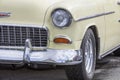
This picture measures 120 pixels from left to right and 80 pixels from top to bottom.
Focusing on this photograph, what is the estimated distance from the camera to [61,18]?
233 inches

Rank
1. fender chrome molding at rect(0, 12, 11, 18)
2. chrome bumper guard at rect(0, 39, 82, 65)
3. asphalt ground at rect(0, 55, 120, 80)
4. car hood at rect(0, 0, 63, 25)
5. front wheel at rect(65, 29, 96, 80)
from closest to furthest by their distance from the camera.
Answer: chrome bumper guard at rect(0, 39, 82, 65), car hood at rect(0, 0, 63, 25), fender chrome molding at rect(0, 12, 11, 18), front wheel at rect(65, 29, 96, 80), asphalt ground at rect(0, 55, 120, 80)

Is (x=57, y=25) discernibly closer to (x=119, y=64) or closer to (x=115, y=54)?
(x=119, y=64)

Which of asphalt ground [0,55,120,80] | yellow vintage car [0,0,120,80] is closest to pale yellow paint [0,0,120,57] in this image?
yellow vintage car [0,0,120,80]

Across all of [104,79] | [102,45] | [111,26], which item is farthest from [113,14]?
[104,79]

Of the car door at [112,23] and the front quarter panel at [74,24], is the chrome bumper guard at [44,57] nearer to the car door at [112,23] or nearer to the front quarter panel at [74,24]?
the front quarter panel at [74,24]

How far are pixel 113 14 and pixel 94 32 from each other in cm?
86

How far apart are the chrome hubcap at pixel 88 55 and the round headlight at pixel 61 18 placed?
638 mm

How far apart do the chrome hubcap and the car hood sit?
898 millimetres

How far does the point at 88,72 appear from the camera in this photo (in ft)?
21.8

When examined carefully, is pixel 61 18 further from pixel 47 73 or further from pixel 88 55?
pixel 47 73

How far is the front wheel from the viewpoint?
6.27 meters

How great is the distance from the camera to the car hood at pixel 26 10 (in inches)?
235

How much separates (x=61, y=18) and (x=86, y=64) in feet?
3.38

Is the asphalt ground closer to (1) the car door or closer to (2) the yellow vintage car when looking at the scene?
(1) the car door
